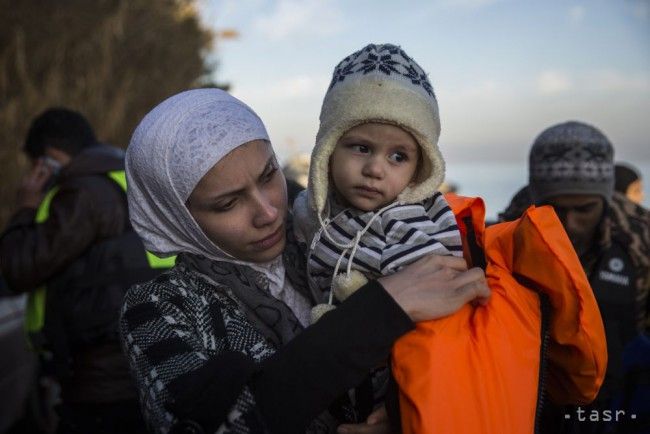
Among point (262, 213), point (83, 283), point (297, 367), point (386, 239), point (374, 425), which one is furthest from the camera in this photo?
point (83, 283)

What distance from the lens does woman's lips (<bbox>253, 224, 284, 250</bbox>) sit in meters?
1.90

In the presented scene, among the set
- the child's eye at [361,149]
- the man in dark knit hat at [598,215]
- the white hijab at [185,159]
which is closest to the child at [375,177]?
the child's eye at [361,149]

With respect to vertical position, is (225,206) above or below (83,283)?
above

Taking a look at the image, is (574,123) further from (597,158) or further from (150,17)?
(150,17)

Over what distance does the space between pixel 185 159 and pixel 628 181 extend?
16.9 ft

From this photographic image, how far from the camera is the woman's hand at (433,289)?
5.02 ft

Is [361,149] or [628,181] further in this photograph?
[628,181]

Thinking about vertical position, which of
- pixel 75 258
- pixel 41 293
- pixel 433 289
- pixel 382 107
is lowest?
pixel 41 293

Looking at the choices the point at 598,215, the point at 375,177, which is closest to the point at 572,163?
→ the point at 598,215

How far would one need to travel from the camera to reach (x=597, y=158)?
10.3 feet

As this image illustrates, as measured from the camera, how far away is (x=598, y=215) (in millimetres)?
3129

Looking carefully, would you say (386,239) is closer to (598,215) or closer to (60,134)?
(598,215)

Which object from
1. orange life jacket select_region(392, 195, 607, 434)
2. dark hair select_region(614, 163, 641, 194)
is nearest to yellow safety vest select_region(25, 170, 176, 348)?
orange life jacket select_region(392, 195, 607, 434)

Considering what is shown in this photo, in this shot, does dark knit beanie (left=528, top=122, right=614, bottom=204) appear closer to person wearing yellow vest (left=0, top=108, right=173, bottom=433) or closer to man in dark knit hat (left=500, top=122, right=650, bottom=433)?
man in dark knit hat (left=500, top=122, right=650, bottom=433)
